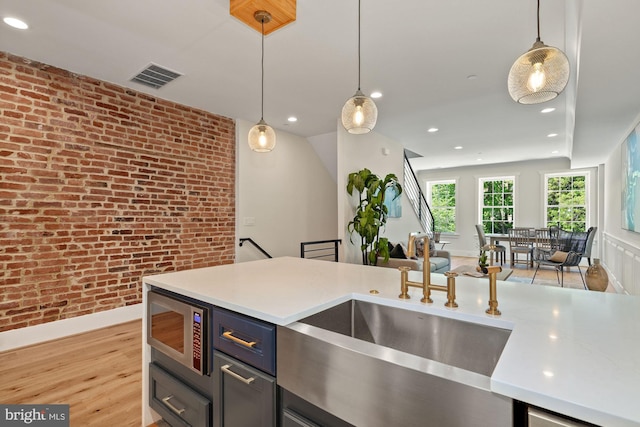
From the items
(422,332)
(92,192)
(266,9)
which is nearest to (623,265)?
(422,332)

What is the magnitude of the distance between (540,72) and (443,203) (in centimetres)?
867

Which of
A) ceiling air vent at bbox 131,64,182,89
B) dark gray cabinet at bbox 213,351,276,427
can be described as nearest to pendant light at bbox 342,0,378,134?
dark gray cabinet at bbox 213,351,276,427

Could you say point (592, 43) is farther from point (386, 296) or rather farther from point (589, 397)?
point (589, 397)

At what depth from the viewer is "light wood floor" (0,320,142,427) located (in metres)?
1.93

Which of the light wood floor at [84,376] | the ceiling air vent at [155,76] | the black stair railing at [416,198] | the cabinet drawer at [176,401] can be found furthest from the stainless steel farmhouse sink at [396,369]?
the black stair railing at [416,198]

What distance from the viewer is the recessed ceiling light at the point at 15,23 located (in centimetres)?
225

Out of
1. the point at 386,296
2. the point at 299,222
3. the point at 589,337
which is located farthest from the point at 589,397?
the point at 299,222

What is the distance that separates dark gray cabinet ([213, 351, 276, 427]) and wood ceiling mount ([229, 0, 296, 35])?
1991mm

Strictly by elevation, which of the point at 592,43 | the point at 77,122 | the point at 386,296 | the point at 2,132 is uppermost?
the point at 592,43

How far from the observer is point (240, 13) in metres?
2.05

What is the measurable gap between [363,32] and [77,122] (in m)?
2.91

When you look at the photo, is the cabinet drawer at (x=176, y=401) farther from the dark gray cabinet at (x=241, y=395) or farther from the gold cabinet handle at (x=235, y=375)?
the gold cabinet handle at (x=235, y=375)

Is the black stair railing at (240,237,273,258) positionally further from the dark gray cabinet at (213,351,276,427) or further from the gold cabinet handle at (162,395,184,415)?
the dark gray cabinet at (213,351,276,427)

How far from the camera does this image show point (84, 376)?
2320mm
